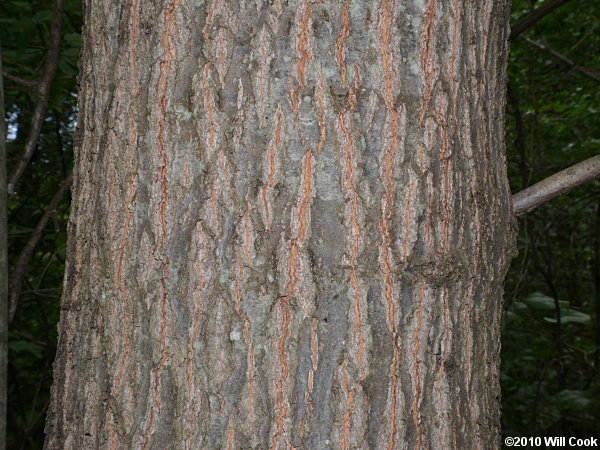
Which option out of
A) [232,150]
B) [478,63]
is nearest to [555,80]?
[478,63]

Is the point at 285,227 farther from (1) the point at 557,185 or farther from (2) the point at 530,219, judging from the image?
(2) the point at 530,219

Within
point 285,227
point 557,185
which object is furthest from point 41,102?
point 557,185

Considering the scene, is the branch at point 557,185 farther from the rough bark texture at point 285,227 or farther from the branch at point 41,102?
the branch at point 41,102

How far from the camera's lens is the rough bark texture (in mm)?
899

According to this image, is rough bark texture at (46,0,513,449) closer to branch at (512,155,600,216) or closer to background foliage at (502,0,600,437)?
branch at (512,155,600,216)

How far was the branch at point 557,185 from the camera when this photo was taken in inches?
43.6

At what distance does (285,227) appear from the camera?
900mm

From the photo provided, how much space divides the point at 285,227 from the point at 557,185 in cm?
58

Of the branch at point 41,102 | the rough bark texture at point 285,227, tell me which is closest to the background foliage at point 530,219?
the branch at point 41,102

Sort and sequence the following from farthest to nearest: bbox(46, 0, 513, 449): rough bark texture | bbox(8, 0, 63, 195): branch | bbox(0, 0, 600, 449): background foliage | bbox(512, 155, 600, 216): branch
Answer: bbox(0, 0, 600, 449): background foliage
bbox(8, 0, 63, 195): branch
bbox(512, 155, 600, 216): branch
bbox(46, 0, 513, 449): rough bark texture

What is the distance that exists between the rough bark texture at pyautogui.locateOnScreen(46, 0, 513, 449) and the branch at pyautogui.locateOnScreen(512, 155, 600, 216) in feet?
0.69

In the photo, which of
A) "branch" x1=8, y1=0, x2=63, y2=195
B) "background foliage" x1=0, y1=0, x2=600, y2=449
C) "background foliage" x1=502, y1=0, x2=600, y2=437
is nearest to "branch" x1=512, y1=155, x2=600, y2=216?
"branch" x1=8, y1=0, x2=63, y2=195

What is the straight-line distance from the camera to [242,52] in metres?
0.90

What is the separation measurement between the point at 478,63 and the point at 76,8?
2.60 metres
